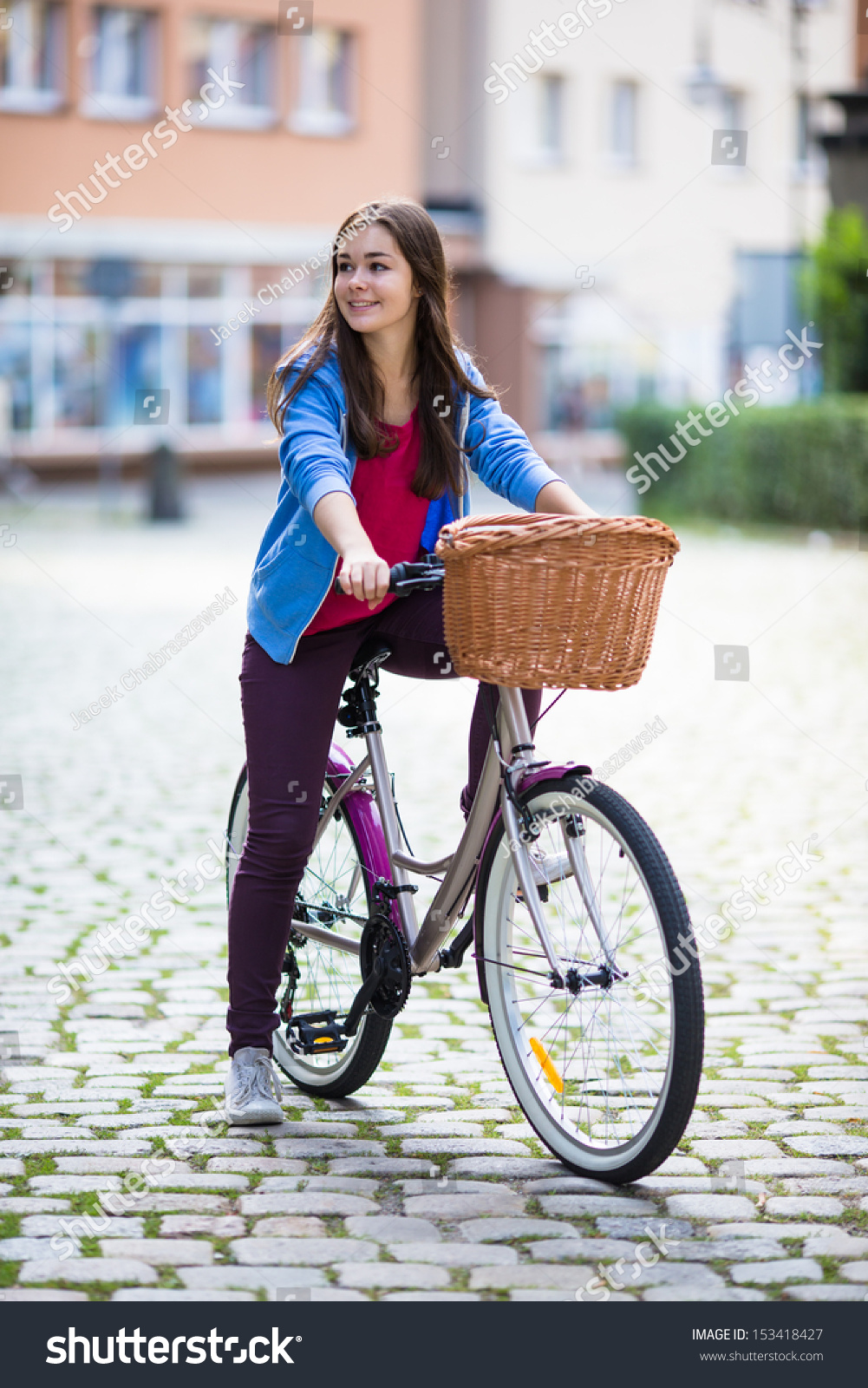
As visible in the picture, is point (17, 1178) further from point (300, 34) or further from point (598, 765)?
point (300, 34)

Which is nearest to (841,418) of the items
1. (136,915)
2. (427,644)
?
(136,915)

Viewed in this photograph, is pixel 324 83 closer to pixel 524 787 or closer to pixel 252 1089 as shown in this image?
pixel 252 1089

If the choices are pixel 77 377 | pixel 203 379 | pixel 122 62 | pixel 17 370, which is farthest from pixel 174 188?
pixel 17 370

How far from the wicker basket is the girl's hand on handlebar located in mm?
112

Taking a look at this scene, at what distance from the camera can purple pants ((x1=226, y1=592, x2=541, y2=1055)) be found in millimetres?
3703

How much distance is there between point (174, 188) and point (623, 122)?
12.1 meters

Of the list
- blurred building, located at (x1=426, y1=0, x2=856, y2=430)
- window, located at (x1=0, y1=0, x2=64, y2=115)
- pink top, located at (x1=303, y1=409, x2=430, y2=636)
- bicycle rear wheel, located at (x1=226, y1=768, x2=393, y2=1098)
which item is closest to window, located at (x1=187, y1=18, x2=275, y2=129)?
window, located at (x1=0, y1=0, x2=64, y2=115)

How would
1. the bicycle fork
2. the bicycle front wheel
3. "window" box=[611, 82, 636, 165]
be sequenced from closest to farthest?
the bicycle front wheel → the bicycle fork → "window" box=[611, 82, 636, 165]

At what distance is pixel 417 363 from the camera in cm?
372

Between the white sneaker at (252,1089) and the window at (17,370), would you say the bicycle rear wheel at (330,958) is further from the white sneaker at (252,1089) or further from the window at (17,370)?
the window at (17,370)

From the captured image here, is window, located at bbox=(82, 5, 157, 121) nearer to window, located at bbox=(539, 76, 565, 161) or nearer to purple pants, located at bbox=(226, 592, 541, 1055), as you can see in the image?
window, located at bbox=(539, 76, 565, 161)

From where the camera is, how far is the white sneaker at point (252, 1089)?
382cm

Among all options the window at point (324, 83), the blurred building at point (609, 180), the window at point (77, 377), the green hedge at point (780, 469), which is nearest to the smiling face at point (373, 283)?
the green hedge at point (780, 469)

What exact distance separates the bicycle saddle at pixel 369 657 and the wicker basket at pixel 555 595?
0.52 m
